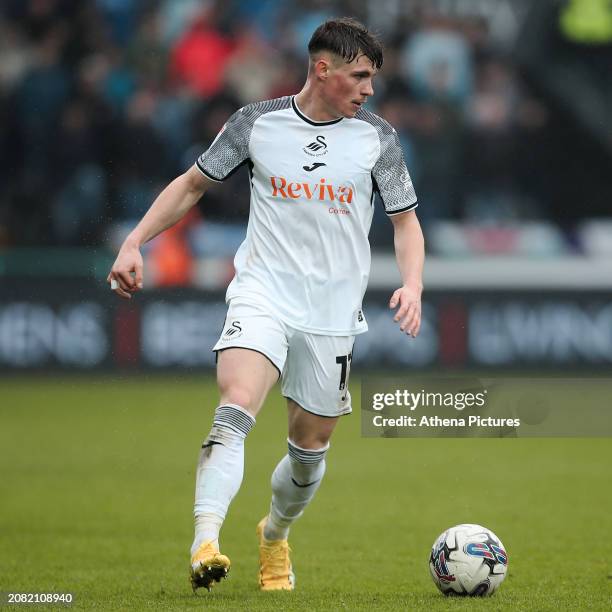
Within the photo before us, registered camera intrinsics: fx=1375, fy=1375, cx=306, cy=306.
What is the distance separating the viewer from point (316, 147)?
18.1ft

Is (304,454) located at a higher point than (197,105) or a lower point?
lower

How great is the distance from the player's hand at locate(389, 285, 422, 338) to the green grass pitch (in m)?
1.03

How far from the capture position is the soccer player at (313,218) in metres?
5.41

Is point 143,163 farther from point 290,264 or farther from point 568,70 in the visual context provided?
point 290,264

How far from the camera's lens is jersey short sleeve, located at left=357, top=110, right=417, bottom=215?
18.4 feet

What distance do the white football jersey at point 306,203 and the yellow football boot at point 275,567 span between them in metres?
0.99

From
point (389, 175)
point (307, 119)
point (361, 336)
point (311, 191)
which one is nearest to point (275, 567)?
point (311, 191)

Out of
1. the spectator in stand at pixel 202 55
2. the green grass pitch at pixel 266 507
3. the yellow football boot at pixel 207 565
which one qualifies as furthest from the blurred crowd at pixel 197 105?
the yellow football boot at pixel 207 565

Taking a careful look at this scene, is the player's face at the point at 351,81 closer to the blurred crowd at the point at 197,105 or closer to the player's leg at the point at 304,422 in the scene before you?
the player's leg at the point at 304,422

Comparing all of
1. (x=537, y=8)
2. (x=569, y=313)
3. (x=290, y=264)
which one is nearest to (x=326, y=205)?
(x=290, y=264)

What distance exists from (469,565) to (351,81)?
1925mm

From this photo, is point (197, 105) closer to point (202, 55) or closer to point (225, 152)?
point (202, 55)

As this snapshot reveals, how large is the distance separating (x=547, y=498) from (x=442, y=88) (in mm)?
8502

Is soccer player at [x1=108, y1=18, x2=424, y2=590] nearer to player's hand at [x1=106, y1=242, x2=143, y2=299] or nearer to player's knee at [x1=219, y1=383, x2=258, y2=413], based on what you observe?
player's hand at [x1=106, y1=242, x2=143, y2=299]
